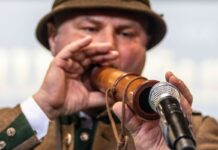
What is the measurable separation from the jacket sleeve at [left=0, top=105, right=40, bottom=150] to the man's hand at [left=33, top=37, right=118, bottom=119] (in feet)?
0.18

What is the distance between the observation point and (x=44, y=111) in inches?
41.4

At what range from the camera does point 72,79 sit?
1.07m

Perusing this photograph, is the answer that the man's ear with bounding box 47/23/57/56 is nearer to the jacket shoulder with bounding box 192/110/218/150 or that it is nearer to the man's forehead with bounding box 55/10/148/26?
the man's forehead with bounding box 55/10/148/26

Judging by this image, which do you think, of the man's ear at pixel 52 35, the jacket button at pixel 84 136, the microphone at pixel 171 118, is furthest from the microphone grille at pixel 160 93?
the man's ear at pixel 52 35

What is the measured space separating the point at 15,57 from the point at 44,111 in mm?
660

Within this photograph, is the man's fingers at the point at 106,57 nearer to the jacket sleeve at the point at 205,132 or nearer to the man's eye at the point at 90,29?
the man's eye at the point at 90,29

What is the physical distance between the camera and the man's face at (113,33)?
1.08 m

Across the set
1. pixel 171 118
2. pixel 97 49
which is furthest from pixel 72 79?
pixel 171 118

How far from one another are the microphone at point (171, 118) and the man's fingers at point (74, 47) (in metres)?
0.41

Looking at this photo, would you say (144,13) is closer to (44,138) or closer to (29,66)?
(44,138)

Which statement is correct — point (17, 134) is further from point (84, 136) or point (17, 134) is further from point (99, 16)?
point (99, 16)

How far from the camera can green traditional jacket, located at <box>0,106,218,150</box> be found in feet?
3.39

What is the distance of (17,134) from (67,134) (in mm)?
A: 112

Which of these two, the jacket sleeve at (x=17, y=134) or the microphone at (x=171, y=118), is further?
the jacket sleeve at (x=17, y=134)
